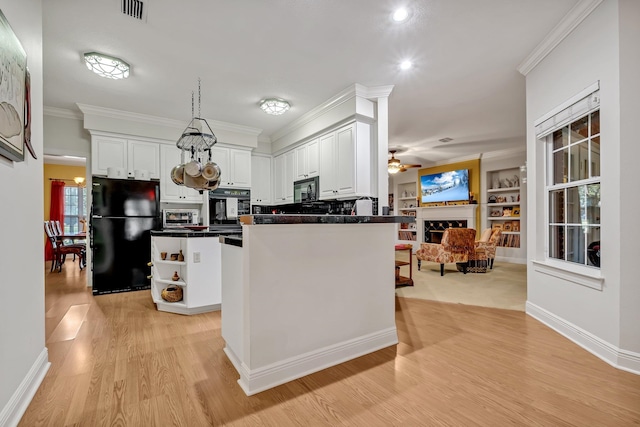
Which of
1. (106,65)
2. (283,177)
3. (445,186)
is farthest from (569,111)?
(445,186)

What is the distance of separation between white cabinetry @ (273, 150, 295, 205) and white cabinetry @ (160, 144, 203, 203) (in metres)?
1.59

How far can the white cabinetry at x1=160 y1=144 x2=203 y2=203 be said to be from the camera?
4.74m

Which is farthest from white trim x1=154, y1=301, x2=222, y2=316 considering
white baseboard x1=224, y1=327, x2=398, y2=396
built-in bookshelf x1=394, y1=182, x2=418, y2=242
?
built-in bookshelf x1=394, y1=182, x2=418, y2=242

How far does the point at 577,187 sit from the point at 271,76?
3.27m

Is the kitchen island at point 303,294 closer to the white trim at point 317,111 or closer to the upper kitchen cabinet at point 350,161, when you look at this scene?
the upper kitchen cabinet at point 350,161

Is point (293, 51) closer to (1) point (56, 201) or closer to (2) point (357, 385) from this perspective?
(2) point (357, 385)

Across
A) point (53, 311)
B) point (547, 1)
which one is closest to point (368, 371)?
point (547, 1)

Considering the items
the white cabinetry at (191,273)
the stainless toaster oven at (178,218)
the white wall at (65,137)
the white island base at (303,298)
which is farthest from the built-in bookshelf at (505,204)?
the white wall at (65,137)

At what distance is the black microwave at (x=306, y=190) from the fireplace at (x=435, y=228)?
489cm

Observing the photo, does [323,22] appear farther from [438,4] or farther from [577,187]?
[577,187]

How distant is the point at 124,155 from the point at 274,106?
2438 millimetres

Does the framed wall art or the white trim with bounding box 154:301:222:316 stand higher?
the framed wall art

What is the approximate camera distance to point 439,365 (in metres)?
2.05

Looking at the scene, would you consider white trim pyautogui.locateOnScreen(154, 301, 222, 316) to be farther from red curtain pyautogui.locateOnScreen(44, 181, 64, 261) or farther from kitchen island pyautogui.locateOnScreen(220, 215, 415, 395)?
red curtain pyautogui.locateOnScreen(44, 181, 64, 261)
